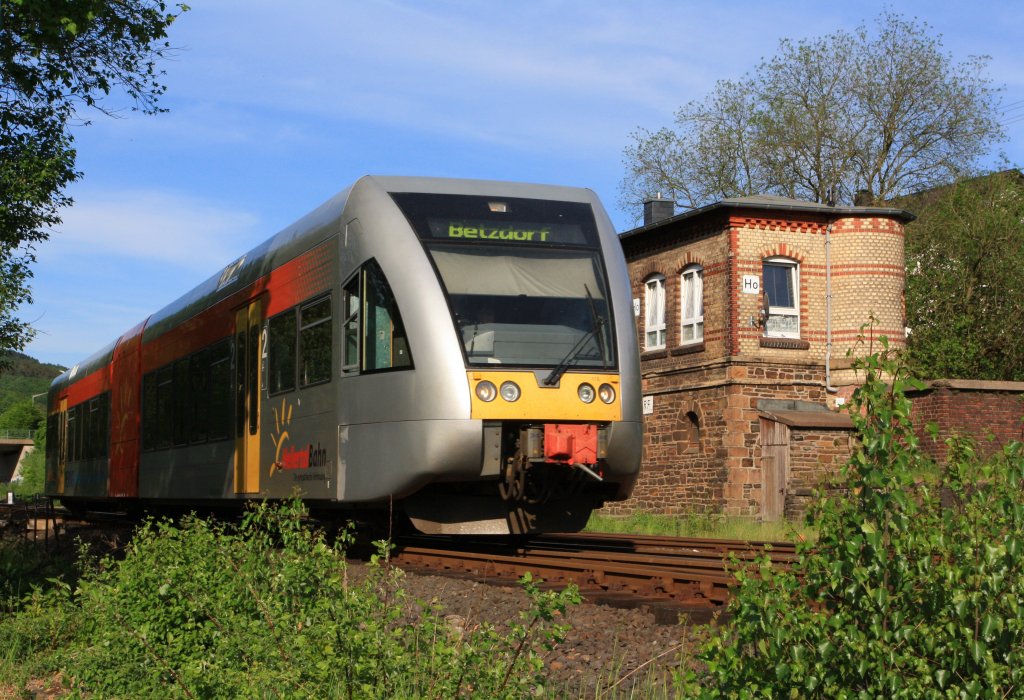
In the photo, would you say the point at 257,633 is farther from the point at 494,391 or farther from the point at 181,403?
the point at 181,403

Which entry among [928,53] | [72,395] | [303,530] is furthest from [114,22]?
[928,53]

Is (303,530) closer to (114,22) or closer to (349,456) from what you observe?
(349,456)

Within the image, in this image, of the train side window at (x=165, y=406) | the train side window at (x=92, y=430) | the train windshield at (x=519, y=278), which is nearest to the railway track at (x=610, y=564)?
the train windshield at (x=519, y=278)

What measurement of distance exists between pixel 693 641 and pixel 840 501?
9.21 ft

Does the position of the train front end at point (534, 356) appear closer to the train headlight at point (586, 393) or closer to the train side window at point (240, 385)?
the train headlight at point (586, 393)

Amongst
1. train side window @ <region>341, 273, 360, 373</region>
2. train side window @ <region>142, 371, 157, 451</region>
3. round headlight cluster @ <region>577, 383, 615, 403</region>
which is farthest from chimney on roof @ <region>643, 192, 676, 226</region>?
round headlight cluster @ <region>577, 383, 615, 403</region>

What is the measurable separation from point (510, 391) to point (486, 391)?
0.23m

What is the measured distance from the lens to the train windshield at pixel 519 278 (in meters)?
11.1

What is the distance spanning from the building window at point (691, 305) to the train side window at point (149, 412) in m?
12.6

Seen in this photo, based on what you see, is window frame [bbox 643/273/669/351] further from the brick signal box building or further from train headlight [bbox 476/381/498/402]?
train headlight [bbox 476/381/498/402]

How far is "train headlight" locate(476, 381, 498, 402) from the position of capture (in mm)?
10828

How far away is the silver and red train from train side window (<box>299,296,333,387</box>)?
0.09 ft

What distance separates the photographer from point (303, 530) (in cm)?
817

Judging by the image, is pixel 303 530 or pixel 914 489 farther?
pixel 303 530
